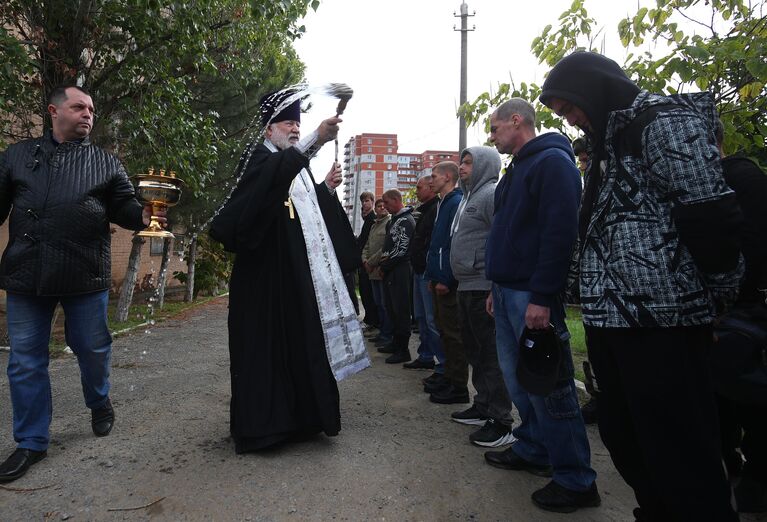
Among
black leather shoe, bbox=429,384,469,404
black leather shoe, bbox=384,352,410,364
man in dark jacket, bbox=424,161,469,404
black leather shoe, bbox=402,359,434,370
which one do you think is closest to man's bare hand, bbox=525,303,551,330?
man in dark jacket, bbox=424,161,469,404

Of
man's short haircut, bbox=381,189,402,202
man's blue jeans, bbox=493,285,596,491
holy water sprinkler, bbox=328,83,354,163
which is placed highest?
holy water sprinkler, bbox=328,83,354,163

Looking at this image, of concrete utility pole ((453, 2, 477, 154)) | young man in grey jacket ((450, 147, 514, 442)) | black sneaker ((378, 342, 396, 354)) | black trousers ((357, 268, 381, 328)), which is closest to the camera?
young man in grey jacket ((450, 147, 514, 442))

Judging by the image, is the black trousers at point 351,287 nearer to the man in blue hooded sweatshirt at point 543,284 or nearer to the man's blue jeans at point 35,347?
the man in blue hooded sweatshirt at point 543,284

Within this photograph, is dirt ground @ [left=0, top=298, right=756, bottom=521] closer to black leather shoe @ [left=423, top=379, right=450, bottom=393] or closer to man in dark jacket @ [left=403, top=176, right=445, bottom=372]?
black leather shoe @ [left=423, top=379, right=450, bottom=393]

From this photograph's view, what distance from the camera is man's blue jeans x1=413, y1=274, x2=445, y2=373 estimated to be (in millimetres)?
4840

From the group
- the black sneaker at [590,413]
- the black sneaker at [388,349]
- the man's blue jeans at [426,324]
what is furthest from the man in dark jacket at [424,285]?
the black sneaker at [590,413]

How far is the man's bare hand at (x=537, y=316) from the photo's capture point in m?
2.30

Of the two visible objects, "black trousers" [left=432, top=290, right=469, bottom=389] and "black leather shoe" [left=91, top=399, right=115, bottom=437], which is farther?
"black trousers" [left=432, top=290, right=469, bottom=389]

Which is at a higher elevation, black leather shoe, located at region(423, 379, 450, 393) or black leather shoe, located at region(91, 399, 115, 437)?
black leather shoe, located at region(91, 399, 115, 437)

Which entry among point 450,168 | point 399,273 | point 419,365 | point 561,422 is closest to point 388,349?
point 419,365

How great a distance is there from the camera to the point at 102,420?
345 cm

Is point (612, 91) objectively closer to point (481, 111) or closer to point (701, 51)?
point (701, 51)

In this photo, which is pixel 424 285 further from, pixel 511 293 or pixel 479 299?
pixel 511 293

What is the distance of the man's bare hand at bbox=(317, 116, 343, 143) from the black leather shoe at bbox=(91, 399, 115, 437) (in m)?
2.37
